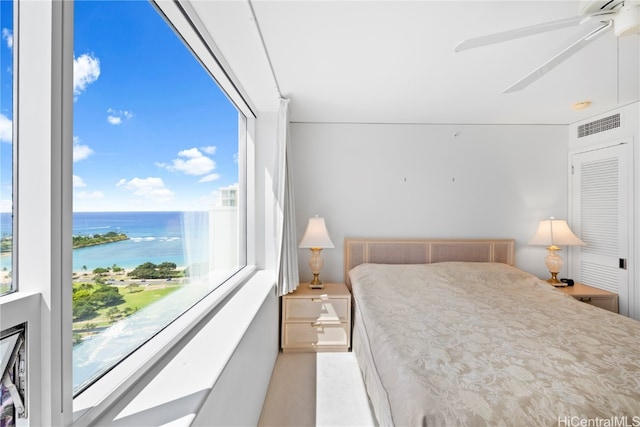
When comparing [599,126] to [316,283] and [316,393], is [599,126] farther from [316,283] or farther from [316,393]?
[316,393]

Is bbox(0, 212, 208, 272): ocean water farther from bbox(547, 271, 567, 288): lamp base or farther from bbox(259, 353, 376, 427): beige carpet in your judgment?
bbox(547, 271, 567, 288): lamp base

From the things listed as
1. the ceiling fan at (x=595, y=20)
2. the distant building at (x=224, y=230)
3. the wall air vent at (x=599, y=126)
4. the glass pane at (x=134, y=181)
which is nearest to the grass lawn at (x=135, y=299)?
the glass pane at (x=134, y=181)

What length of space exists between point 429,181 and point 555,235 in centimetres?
135

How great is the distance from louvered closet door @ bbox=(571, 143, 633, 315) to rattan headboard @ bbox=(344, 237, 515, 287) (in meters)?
0.77

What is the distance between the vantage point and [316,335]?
8.47ft

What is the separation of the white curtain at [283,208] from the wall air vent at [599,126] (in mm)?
3135

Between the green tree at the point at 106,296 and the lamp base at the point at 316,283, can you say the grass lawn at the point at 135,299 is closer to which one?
the green tree at the point at 106,296

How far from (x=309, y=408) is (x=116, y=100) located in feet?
6.72

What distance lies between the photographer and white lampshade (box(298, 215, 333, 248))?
8.76 feet

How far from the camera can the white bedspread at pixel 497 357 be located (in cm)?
104

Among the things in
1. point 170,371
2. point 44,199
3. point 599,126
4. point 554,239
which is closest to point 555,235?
point 554,239

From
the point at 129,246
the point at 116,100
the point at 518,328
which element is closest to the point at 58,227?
the point at 129,246

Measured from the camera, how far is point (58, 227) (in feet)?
2.12

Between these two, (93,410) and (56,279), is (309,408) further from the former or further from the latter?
(56,279)
